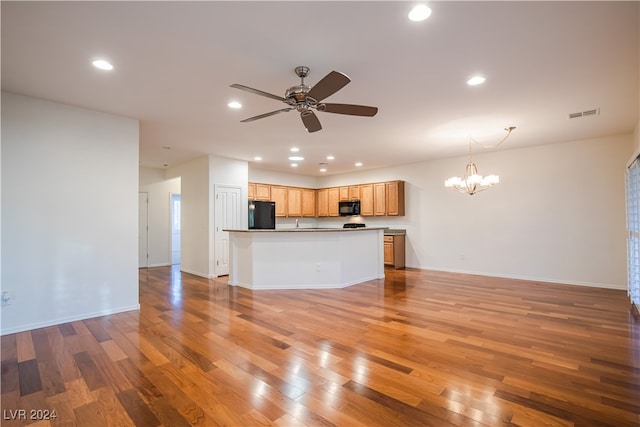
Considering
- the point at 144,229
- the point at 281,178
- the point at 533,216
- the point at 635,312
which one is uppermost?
the point at 281,178

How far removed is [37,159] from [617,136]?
8.65 meters

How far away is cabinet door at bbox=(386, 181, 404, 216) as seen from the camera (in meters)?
7.62

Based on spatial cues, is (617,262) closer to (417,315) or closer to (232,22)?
(417,315)

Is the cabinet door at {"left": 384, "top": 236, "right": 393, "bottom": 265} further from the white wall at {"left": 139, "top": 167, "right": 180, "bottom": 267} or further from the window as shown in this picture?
the white wall at {"left": 139, "top": 167, "right": 180, "bottom": 267}

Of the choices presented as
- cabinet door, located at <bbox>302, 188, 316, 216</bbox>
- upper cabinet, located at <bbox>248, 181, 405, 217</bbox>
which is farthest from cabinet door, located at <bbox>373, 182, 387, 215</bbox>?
cabinet door, located at <bbox>302, 188, 316, 216</bbox>

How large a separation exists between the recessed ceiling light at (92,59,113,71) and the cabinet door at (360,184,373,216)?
Answer: 6.48 meters

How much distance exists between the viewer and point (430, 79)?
3.03 m

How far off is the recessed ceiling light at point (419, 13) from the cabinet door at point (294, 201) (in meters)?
7.03

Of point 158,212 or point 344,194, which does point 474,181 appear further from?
point 158,212

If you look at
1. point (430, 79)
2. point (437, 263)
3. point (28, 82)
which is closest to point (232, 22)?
point (430, 79)

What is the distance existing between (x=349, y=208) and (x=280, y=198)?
80.2 inches

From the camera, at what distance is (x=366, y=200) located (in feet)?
27.5

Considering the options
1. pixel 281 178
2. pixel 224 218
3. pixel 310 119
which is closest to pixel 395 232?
pixel 281 178

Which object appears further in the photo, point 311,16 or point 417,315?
point 417,315
